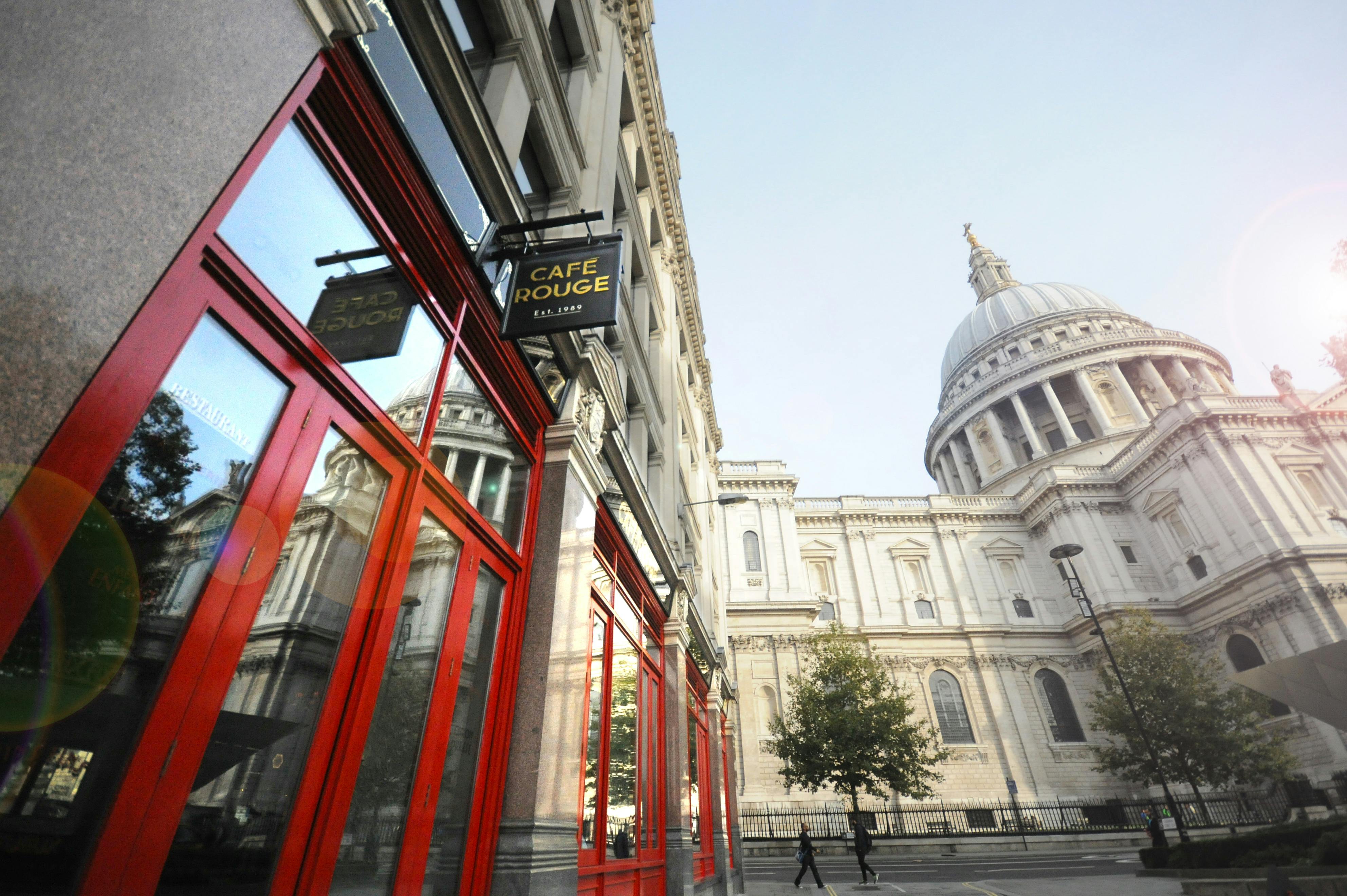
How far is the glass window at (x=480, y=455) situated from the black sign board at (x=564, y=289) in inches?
26.4

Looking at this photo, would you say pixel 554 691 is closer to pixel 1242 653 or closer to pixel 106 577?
pixel 106 577

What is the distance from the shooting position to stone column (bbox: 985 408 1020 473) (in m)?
62.7

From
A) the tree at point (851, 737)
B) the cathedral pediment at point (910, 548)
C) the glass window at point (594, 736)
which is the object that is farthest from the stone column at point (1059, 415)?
the glass window at point (594, 736)

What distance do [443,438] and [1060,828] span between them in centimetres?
4051

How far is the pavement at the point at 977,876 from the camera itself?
569 inches

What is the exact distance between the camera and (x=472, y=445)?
5504 mm

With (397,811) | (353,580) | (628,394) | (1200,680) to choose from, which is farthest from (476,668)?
(1200,680)

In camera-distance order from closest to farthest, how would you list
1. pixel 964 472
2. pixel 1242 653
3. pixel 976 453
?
pixel 1242 653
pixel 976 453
pixel 964 472

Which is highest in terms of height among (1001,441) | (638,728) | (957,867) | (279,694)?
(1001,441)

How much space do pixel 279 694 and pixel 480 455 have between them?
2735mm

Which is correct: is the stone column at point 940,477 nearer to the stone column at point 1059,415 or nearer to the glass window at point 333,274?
the stone column at point 1059,415

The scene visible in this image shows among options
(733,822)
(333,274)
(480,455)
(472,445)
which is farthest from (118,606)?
(733,822)

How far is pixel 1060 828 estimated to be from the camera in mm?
32688

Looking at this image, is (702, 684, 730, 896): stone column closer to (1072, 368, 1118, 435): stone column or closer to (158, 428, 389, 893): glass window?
(158, 428, 389, 893): glass window
